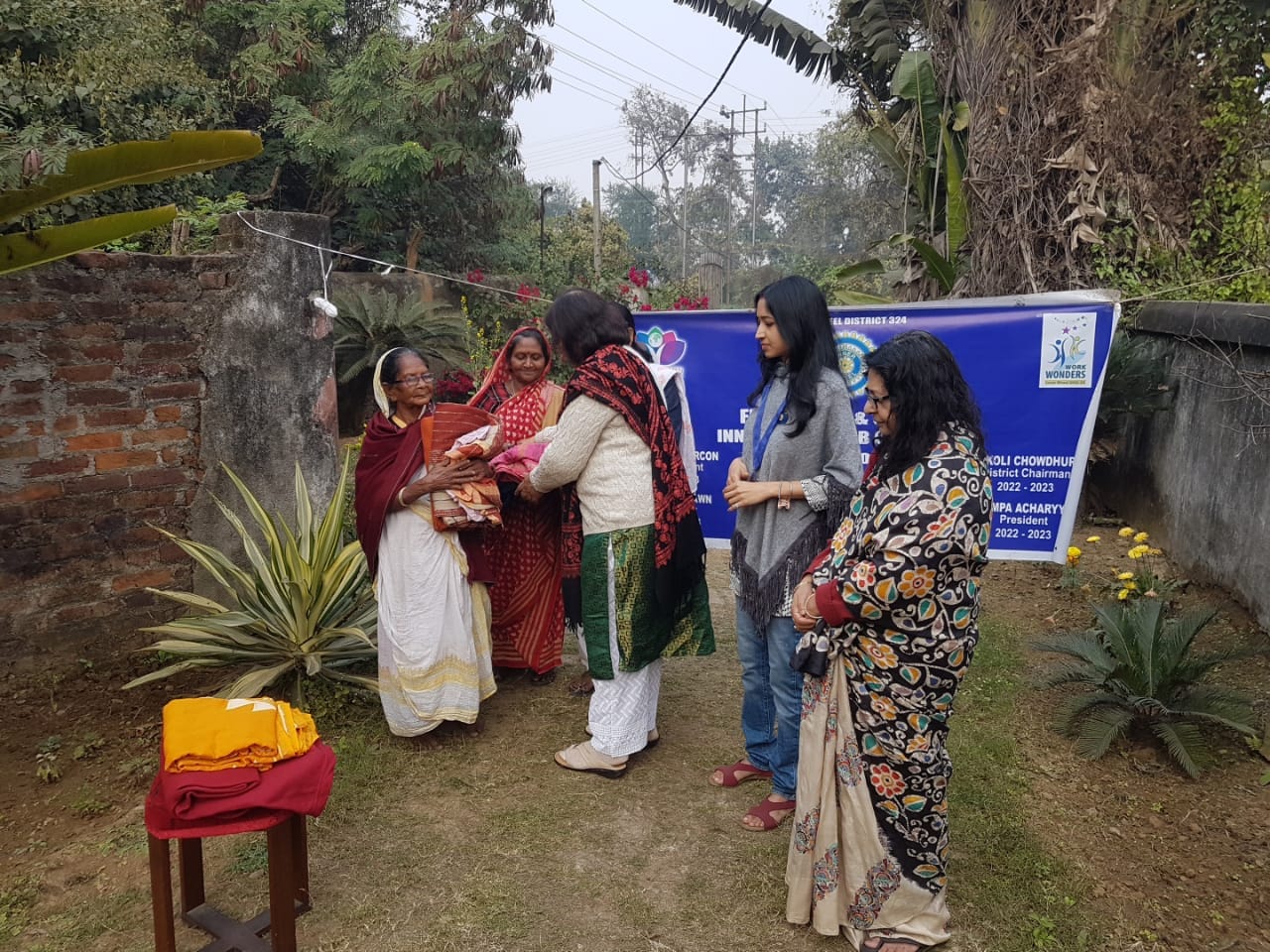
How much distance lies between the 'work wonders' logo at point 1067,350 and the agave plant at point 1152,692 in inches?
46.0

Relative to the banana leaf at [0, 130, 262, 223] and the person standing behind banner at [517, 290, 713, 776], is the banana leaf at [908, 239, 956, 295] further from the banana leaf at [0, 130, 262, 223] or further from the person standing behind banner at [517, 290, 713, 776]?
the banana leaf at [0, 130, 262, 223]

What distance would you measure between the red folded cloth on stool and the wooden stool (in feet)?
0.23

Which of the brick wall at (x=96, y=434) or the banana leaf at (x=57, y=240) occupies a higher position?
the banana leaf at (x=57, y=240)

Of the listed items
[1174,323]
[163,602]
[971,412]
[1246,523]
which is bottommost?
[163,602]

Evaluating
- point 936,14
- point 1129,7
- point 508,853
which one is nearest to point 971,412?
point 508,853

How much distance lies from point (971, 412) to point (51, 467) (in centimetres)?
356

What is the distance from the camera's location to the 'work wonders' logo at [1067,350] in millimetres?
4484

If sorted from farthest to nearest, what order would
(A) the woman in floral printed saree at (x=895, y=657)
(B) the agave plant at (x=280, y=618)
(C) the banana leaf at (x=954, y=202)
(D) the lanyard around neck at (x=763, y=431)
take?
1. (C) the banana leaf at (x=954, y=202)
2. (B) the agave plant at (x=280, y=618)
3. (D) the lanyard around neck at (x=763, y=431)
4. (A) the woman in floral printed saree at (x=895, y=657)

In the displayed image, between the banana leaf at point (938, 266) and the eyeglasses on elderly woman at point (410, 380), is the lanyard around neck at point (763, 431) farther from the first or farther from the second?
the banana leaf at point (938, 266)

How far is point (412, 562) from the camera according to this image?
3607 mm

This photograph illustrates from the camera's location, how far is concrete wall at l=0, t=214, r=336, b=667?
12.2ft

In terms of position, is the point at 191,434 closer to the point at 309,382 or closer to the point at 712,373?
the point at 309,382

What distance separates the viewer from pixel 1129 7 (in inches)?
286

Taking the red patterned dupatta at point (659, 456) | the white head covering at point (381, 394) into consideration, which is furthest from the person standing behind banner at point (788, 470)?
the white head covering at point (381, 394)
